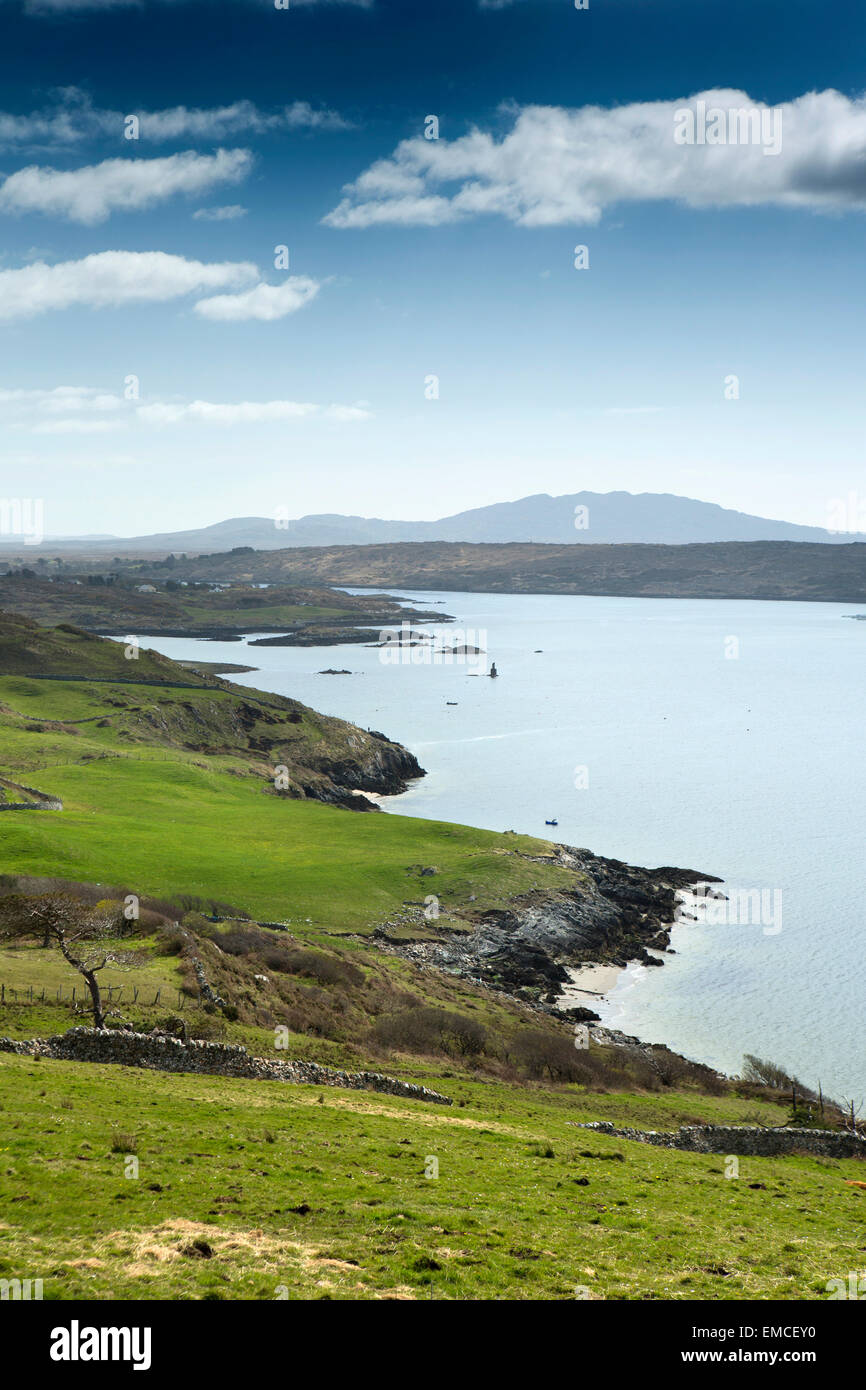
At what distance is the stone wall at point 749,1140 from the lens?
33.9 m

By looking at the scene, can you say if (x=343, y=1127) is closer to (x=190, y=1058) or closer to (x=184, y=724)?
(x=190, y=1058)

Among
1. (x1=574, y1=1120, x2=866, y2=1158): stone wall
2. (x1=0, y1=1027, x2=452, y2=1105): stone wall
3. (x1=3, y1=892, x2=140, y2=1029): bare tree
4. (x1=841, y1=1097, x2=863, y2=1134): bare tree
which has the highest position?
(x1=3, y1=892, x2=140, y2=1029): bare tree

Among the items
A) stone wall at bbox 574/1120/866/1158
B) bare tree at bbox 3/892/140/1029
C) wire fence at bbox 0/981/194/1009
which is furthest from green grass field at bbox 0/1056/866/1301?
wire fence at bbox 0/981/194/1009

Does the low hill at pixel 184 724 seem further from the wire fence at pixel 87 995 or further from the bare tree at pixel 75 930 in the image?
the wire fence at pixel 87 995

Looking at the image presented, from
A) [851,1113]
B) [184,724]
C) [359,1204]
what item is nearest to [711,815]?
[184,724]

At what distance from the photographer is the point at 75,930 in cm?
3781

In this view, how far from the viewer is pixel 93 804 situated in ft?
263

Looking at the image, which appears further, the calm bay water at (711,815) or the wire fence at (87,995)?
the calm bay water at (711,815)

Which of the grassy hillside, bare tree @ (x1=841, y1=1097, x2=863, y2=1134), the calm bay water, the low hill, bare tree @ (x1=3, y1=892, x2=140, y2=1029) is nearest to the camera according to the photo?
the grassy hillside

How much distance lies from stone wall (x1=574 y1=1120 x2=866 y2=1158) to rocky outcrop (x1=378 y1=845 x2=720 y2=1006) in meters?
24.3

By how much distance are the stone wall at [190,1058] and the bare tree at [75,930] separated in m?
1.46

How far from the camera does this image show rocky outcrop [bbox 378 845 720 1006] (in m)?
61.6

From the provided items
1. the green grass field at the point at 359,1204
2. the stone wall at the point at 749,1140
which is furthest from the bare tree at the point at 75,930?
the stone wall at the point at 749,1140

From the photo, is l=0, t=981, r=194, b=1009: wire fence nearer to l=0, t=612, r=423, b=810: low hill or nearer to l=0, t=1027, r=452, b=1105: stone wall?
l=0, t=1027, r=452, b=1105: stone wall
